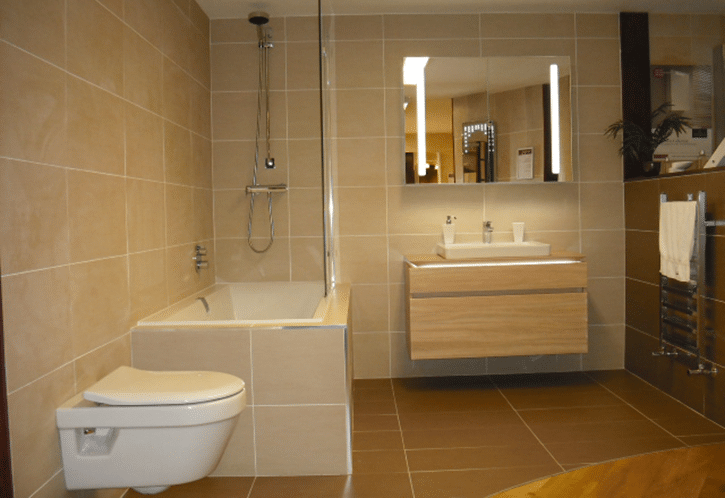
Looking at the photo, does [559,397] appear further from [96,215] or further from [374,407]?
[96,215]

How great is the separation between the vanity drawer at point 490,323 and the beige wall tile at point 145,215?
138 centimetres

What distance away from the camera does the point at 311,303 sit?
3531 millimetres

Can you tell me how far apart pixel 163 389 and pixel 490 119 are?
8.48 feet

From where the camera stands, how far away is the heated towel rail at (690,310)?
2840 millimetres

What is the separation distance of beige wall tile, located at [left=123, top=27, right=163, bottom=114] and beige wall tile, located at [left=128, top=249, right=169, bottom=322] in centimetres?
66

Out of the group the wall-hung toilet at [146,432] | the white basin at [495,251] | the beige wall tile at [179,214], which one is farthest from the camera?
the white basin at [495,251]

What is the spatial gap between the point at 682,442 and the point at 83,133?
8.84 feet

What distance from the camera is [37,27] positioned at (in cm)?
176

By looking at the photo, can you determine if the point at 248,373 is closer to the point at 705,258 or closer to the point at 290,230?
the point at 290,230

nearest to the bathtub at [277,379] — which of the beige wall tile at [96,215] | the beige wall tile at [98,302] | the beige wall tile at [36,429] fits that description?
the beige wall tile at [98,302]

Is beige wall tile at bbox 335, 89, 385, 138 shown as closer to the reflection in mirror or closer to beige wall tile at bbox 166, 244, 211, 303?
the reflection in mirror

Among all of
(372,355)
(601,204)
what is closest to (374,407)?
(372,355)

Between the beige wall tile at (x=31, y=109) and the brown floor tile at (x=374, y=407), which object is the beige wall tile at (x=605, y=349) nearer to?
the brown floor tile at (x=374, y=407)

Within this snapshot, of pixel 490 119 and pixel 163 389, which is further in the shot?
pixel 490 119
